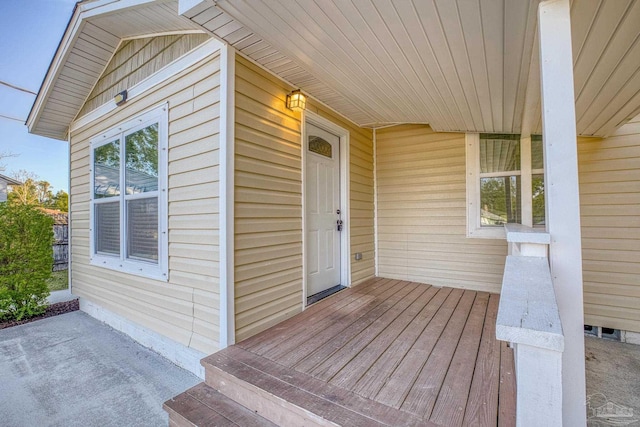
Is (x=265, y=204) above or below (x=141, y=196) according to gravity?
below

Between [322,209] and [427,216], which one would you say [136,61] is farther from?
Result: [427,216]

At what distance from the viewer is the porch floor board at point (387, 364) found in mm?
1431

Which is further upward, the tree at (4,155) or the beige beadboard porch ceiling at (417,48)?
the tree at (4,155)

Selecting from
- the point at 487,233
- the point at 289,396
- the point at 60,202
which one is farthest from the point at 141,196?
the point at 60,202

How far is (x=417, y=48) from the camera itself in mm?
1911

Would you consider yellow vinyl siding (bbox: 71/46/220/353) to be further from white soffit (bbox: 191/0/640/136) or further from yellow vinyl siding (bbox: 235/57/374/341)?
white soffit (bbox: 191/0/640/136)

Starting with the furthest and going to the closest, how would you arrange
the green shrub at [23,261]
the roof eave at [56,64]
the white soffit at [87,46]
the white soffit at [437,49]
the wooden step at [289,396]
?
the green shrub at [23,261] < the roof eave at [56,64] < the white soffit at [87,46] < the white soffit at [437,49] < the wooden step at [289,396]

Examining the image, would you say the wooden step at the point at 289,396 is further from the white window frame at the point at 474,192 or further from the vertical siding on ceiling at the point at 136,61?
the white window frame at the point at 474,192

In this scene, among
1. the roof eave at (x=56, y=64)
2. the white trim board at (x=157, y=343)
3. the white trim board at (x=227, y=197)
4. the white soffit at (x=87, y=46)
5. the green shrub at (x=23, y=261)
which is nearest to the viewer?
the white trim board at (x=227, y=197)

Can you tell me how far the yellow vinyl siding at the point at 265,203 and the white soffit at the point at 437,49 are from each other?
33 cm

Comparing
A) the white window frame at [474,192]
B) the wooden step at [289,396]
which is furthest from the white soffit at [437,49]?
the wooden step at [289,396]

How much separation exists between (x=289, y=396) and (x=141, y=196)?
2.68 metres

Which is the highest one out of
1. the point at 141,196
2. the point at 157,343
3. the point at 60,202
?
the point at 60,202

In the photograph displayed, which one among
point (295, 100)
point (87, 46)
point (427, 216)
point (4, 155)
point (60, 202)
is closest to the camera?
point (295, 100)
